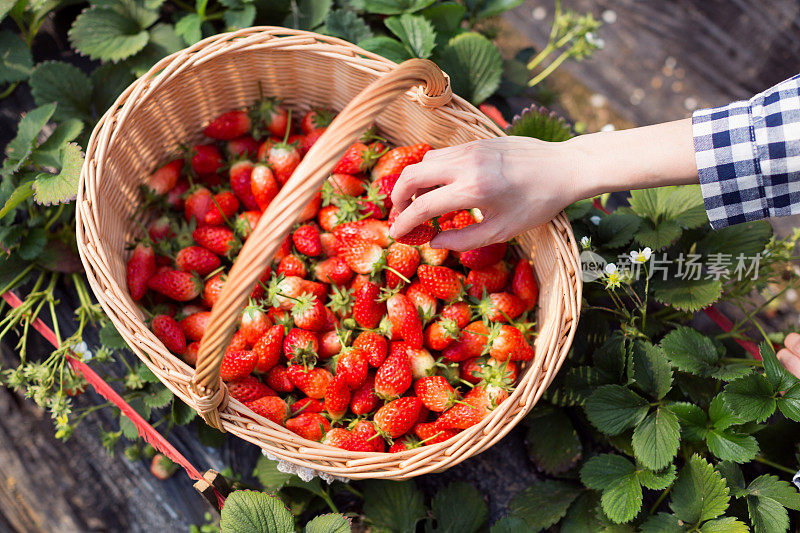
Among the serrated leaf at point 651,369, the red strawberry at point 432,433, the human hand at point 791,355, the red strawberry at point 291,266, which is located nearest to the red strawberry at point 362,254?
the red strawberry at point 291,266

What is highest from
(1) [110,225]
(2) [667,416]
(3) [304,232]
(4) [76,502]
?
(1) [110,225]

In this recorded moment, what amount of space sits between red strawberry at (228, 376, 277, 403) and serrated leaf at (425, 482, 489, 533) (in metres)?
0.46

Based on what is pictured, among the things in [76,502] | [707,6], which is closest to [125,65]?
Answer: [76,502]

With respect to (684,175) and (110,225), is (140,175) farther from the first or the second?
(684,175)

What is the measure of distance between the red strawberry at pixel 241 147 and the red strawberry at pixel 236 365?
50 cm

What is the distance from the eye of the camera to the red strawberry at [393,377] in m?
1.12

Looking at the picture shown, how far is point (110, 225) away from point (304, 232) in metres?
0.38

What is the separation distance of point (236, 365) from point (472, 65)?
36.3 inches

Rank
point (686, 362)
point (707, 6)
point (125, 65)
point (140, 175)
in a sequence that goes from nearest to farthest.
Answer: point (686, 362) < point (140, 175) < point (125, 65) < point (707, 6)

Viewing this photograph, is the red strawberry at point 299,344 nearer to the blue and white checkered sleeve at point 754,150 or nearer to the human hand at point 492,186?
the human hand at point 492,186

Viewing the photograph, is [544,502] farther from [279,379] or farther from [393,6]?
[393,6]

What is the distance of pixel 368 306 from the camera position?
1.17 meters

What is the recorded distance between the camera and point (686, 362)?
3.87 feet

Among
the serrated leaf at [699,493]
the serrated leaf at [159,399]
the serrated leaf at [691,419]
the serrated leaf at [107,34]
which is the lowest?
the serrated leaf at [699,493]
